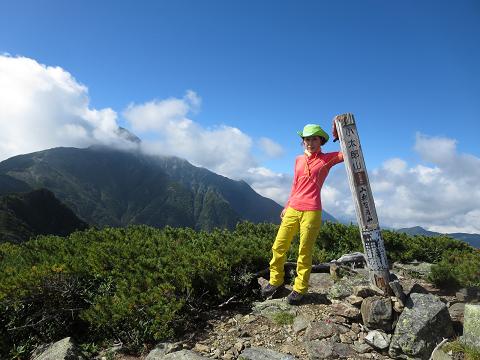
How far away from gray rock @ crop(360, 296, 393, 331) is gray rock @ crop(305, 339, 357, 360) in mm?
670

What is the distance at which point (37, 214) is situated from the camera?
13375cm

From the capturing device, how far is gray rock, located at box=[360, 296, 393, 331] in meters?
6.18

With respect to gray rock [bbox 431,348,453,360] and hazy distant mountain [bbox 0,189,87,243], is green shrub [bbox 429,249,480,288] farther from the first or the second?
hazy distant mountain [bbox 0,189,87,243]

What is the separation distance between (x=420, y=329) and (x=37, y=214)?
149305 millimetres

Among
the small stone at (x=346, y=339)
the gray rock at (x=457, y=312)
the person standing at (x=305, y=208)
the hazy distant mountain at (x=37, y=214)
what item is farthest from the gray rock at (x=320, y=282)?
the hazy distant mountain at (x=37, y=214)

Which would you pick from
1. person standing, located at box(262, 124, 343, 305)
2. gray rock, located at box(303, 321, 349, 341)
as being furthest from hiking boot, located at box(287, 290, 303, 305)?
gray rock, located at box(303, 321, 349, 341)

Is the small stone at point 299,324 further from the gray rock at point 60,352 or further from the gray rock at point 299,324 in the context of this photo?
the gray rock at point 60,352

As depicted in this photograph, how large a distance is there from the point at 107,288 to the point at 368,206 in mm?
5584

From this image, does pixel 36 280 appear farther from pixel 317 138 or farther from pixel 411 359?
pixel 411 359

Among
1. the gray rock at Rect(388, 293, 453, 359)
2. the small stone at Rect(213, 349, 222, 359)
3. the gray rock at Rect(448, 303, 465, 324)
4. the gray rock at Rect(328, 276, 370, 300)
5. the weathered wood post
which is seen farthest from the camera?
the gray rock at Rect(328, 276, 370, 300)

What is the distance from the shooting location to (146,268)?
789 cm

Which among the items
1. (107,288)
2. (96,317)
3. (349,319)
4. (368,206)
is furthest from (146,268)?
(368,206)

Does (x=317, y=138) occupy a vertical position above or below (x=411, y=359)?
above

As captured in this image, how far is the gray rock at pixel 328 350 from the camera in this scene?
5637mm
